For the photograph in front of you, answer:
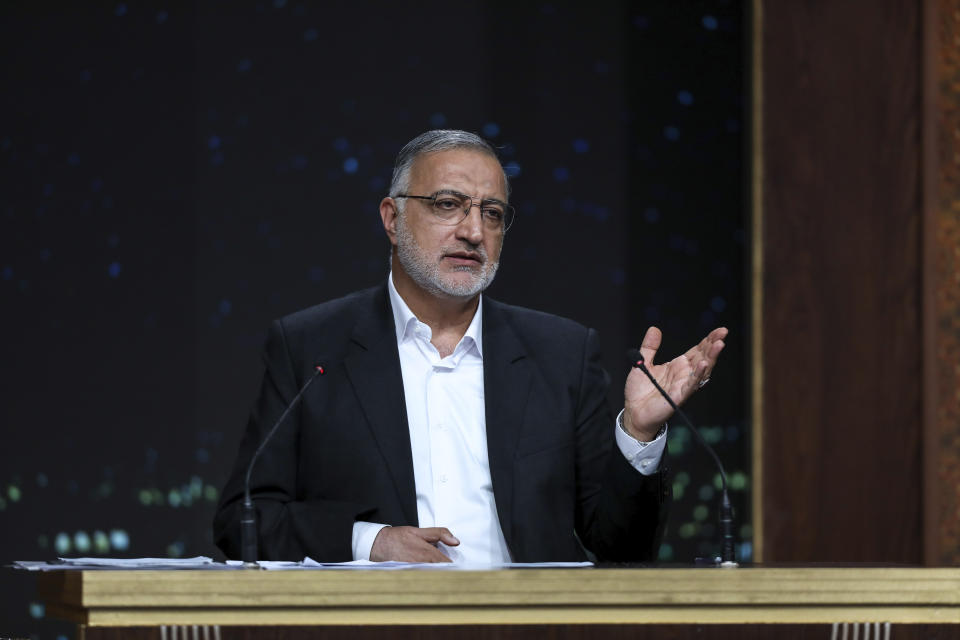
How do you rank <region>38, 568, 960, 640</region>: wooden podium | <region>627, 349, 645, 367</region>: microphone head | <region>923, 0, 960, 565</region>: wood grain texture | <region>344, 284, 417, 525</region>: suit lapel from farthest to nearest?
<region>923, 0, 960, 565</region>: wood grain texture < <region>344, 284, 417, 525</region>: suit lapel < <region>627, 349, 645, 367</region>: microphone head < <region>38, 568, 960, 640</region>: wooden podium

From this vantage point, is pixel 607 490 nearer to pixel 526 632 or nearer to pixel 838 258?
pixel 526 632

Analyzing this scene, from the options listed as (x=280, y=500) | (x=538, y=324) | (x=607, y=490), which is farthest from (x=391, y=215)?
(x=607, y=490)

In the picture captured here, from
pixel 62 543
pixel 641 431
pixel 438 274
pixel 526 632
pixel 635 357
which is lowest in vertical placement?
pixel 62 543

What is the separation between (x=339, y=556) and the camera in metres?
2.15

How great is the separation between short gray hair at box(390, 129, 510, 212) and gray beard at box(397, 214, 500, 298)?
0.12 meters

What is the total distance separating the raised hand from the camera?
207 centimetres

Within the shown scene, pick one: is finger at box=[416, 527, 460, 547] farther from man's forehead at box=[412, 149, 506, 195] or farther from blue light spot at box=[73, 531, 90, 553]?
blue light spot at box=[73, 531, 90, 553]

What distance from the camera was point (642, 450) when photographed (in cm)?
215

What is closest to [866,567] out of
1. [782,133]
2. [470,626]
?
[470,626]

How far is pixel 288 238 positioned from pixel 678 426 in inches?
45.6

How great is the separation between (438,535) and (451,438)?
14.3 inches

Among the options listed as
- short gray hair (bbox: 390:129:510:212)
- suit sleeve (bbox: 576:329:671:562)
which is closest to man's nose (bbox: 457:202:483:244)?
short gray hair (bbox: 390:129:510:212)

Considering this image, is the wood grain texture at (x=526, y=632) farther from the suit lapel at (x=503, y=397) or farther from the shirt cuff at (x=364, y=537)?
the suit lapel at (x=503, y=397)

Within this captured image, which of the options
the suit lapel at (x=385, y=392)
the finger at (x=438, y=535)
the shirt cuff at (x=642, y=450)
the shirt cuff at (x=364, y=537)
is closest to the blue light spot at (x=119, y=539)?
the suit lapel at (x=385, y=392)
